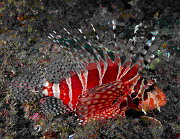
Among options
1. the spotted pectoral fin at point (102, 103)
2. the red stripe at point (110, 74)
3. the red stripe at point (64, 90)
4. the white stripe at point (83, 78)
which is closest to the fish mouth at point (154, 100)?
the spotted pectoral fin at point (102, 103)

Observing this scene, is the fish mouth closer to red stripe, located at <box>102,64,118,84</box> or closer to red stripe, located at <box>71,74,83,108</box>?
red stripe, located at <box>102,64,118,84</box>

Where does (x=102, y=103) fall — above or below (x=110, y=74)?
below

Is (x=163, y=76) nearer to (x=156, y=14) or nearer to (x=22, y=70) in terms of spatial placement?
(x=156, y=14)

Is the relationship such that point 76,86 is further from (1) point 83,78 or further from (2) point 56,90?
(2) point 56,90

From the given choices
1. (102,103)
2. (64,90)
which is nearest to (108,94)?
(102,103)

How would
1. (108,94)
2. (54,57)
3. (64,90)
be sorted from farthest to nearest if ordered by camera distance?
(54,57)
(64,90)
(108,94)

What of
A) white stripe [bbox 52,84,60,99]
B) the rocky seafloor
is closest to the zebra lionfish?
white stripe [bbox 52,84,60,99]

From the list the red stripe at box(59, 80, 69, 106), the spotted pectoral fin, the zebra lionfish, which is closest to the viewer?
the spotted pectoral fin
